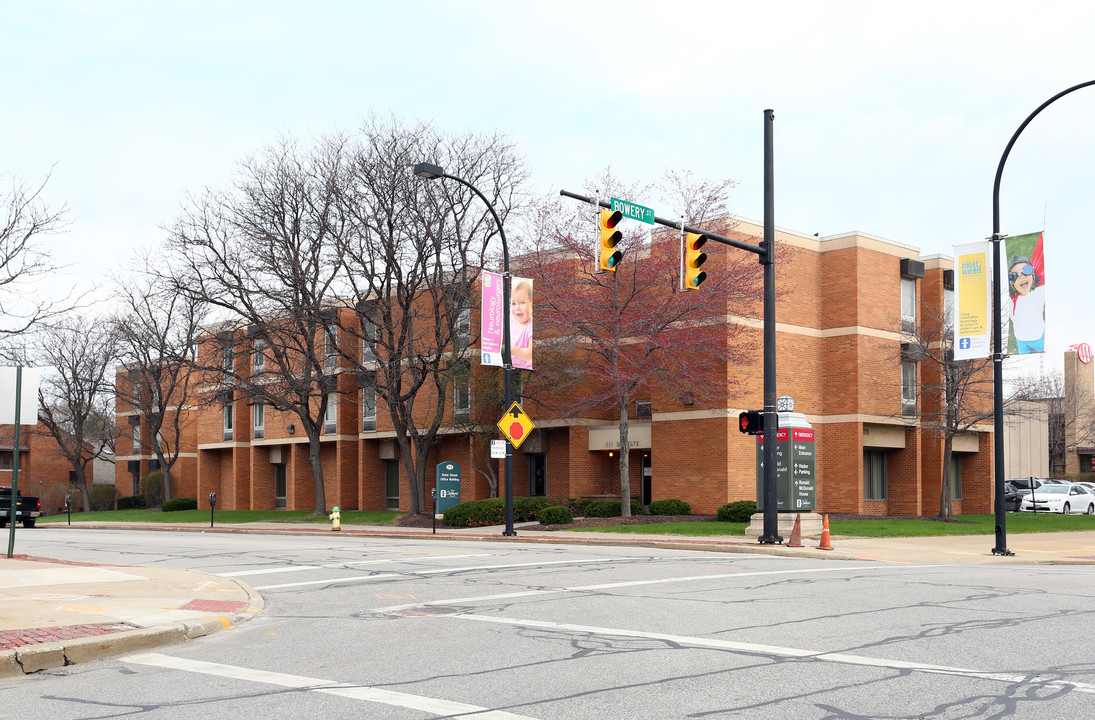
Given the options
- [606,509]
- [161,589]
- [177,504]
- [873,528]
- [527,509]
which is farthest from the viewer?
[177,504]

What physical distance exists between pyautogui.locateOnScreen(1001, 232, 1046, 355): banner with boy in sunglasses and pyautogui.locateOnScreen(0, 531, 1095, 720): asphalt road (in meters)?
5.79

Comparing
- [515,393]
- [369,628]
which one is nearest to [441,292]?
[515,393]

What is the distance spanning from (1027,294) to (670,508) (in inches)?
609

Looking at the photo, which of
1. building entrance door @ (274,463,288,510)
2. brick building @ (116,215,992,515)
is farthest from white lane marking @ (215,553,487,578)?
building entrance door @ (274,463,288,510)

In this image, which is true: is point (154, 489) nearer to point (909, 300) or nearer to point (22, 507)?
point (22, 507)

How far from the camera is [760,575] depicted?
15.4 metres

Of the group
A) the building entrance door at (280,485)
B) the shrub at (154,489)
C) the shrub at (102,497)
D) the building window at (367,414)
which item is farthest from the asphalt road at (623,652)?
the shrub at (102,497)

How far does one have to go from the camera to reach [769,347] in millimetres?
21016

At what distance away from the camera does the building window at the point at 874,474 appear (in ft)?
124

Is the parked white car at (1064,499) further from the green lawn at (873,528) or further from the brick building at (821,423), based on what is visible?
the green lawn at (873,528)

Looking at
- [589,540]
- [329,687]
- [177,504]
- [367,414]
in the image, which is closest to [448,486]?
[367,414]

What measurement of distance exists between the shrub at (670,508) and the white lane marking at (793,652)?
2263cm

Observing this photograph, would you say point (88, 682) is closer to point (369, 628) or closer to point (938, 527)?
point (369, 628)

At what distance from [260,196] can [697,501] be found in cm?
1812
